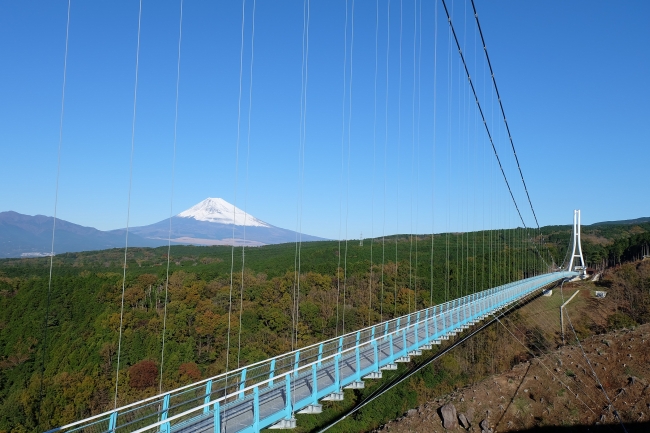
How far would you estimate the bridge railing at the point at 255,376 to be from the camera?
6930 millimetres

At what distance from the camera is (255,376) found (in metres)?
8.82

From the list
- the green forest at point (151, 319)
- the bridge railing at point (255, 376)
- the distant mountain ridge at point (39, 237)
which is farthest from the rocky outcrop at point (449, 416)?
the distant mountain ridge at point (39, 237)

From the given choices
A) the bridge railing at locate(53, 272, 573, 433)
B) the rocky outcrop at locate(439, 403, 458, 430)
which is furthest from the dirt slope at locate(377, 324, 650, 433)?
the bridge railing at locate(53, 272, 573, 433)

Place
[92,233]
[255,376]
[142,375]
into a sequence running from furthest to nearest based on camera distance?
[92,233] → [142,375] → [255,376]

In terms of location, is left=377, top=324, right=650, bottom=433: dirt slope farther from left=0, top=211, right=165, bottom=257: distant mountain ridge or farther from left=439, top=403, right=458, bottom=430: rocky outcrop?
left=0, top=211, right=165, bottom=257: distant mountain ridge

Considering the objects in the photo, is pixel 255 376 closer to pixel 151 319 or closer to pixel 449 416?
pixel 449 416

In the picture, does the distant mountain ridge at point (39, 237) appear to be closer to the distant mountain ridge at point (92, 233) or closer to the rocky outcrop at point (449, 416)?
the distant mountain ridge at point (92, 233)

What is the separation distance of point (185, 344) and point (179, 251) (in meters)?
42.2

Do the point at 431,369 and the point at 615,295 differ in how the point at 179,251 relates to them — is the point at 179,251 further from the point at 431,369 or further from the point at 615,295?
the point at 615,295

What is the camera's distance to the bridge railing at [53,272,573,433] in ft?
22.7

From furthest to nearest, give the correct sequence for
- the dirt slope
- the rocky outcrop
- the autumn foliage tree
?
the autumn foliage tree < the rocky outcrop < the dirt slope

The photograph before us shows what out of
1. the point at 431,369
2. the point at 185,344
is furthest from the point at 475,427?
the point at 185,344

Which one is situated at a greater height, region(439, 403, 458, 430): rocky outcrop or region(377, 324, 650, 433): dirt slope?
region(377, 324, 650, 433): dirt slope

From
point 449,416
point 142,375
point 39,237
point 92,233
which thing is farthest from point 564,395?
point 92,233
